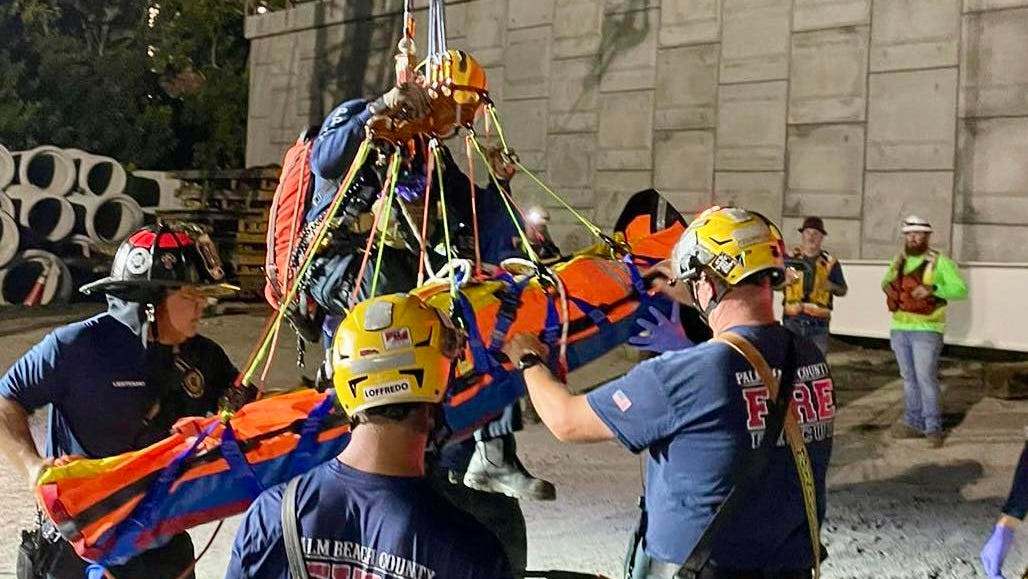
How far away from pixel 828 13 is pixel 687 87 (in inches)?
75.6

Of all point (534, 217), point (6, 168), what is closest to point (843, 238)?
point (534, 217)

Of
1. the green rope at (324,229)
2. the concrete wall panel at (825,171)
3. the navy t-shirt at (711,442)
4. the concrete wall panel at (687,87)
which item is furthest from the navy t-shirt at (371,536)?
the concrete wall panel at (687,87)

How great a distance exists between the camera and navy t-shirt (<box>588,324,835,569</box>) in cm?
280

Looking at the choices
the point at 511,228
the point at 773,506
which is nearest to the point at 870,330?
the point at 511,228

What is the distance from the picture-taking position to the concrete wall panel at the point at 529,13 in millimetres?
14398

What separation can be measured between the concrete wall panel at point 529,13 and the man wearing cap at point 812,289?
6.30m

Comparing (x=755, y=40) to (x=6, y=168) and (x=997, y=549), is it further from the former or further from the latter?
(x=6, y=168)

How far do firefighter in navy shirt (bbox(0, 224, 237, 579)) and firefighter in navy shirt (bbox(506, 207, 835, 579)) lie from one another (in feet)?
3.99

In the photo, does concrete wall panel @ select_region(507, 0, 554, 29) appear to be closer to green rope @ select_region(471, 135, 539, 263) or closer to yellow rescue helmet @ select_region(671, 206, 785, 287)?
green rope @ select_region(471, 135, 539, 263)

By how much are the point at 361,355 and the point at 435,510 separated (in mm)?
358

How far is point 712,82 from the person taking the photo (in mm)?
12500

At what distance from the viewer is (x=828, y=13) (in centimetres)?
1141

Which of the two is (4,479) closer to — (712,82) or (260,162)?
(712,82)

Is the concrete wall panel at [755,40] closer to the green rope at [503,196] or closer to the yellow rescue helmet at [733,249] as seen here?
the green rope at [503,196]
